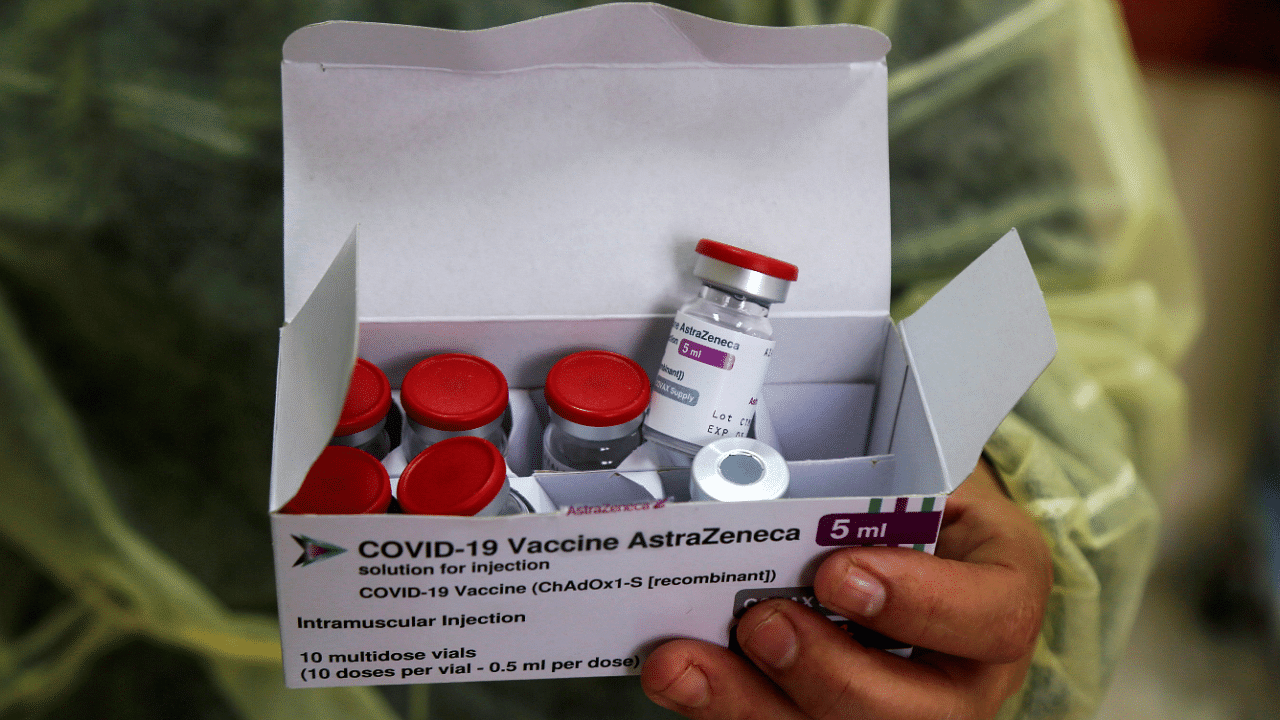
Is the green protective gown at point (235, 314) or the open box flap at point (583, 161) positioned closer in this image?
the open box flap at point (583, 161)

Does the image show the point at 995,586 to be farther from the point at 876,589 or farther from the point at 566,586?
the point at 566,586

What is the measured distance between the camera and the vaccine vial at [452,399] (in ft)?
2.18

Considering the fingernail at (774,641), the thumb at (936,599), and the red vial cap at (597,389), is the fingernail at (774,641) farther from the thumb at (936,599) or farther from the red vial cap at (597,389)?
the red vial cap at (597,389)

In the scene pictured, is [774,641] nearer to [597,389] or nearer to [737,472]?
[737,472]

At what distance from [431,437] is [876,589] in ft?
1.27

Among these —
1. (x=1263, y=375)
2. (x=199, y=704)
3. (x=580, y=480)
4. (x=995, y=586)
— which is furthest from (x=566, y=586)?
(x=1263, y=375)

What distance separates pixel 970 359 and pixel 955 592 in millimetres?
184

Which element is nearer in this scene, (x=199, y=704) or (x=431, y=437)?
(x=431, y=437)

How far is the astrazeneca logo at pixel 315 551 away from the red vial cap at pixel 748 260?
385 millimetres

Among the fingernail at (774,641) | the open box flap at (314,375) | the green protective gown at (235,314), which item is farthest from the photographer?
the green protective gown at (235,314)

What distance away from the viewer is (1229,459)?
178 centimetres

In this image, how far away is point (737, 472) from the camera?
2.06 ft

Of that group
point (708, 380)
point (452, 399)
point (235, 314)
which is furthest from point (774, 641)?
point (235, 314)

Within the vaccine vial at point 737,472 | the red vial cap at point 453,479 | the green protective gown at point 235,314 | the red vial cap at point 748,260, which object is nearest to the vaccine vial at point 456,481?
the red vial cap at point 453,479
